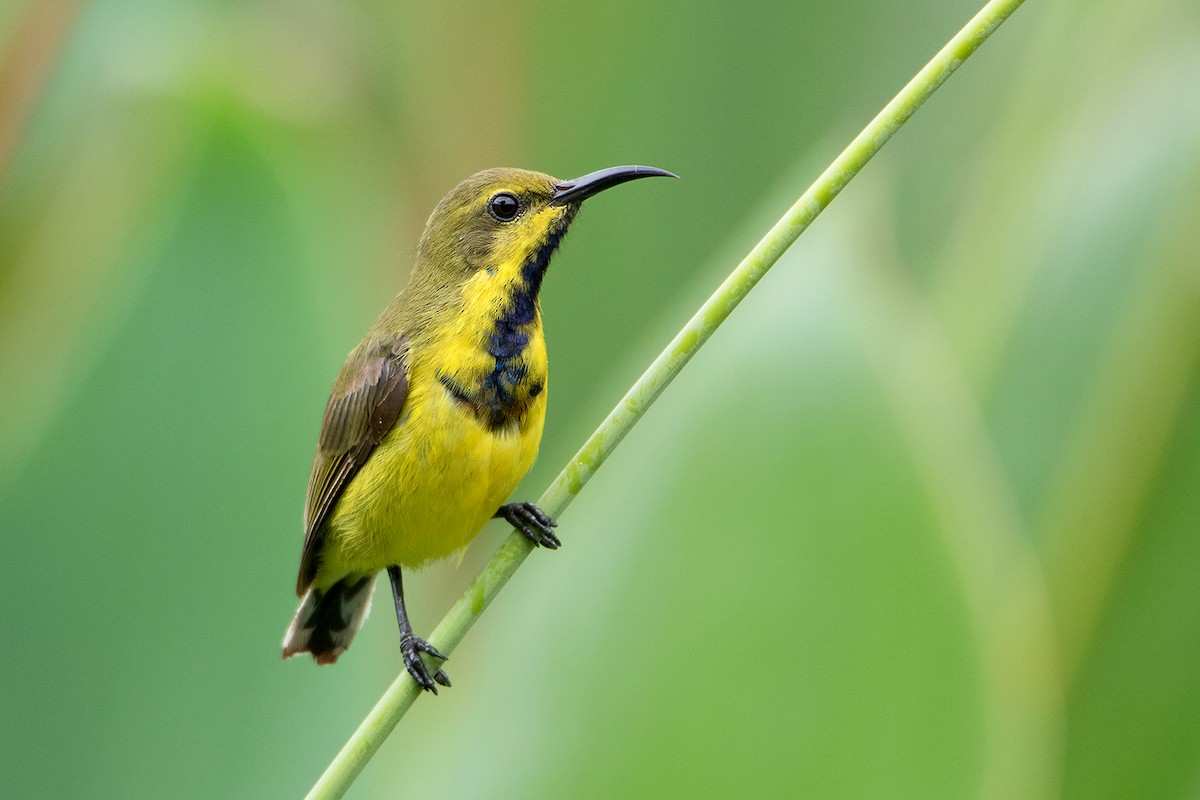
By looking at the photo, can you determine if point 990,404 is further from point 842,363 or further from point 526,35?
point 526,35

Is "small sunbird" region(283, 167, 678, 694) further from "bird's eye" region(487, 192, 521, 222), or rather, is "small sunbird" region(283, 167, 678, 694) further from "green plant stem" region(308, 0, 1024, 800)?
"green plant stem" region(308, 0, 1024, 800)

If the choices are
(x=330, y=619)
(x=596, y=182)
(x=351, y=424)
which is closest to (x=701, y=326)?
(x=596, y=182)

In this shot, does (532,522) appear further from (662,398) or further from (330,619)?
(330,619)

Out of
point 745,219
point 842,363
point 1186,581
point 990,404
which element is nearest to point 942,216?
point 745,219

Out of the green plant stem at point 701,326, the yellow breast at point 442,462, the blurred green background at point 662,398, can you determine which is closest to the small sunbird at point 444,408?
the yellow breast at point 442,462

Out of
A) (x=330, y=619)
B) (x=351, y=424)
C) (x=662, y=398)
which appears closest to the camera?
(x=662, y=398)

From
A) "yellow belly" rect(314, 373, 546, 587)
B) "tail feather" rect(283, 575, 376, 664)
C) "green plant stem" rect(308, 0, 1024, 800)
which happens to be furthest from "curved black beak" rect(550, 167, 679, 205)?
"tail feather" rect(283, 575, 376, 664)

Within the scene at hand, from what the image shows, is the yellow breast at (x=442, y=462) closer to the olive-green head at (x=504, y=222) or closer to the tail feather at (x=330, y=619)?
the olive-green head at (x=504, y=222)

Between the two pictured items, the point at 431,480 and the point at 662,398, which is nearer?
the point at 662,398
